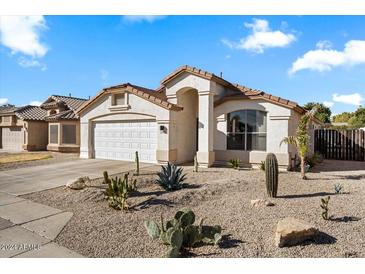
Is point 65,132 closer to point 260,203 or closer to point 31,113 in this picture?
point 31,113

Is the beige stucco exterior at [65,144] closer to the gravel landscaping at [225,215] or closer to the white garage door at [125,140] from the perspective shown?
the white garage door at [125,140]

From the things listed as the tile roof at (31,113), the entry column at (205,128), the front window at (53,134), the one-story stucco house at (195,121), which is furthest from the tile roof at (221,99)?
the tile roof at (31,113)

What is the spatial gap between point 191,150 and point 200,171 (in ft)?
12.6

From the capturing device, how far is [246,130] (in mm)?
13891

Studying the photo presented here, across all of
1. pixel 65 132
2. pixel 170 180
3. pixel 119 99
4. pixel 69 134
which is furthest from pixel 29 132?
pixel 170 180

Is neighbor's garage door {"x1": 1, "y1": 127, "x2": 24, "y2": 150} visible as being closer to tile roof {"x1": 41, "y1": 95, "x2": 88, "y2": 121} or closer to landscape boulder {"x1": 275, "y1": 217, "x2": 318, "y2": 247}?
tile roof {"x1": 41, "y1": 95, "x2": 88, "y2": 121}

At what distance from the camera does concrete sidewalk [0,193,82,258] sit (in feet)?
15.0

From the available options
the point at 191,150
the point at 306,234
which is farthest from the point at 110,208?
the point at 191,150

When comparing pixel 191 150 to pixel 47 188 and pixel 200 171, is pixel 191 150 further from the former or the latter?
pixel 47 188

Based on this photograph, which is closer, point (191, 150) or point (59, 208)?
point (59, 208)

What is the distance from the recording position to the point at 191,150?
16078 mm

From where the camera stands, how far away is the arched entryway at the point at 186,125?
14992 millimetres

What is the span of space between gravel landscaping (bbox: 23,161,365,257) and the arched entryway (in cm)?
515

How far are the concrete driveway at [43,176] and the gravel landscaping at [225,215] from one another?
1.14m
